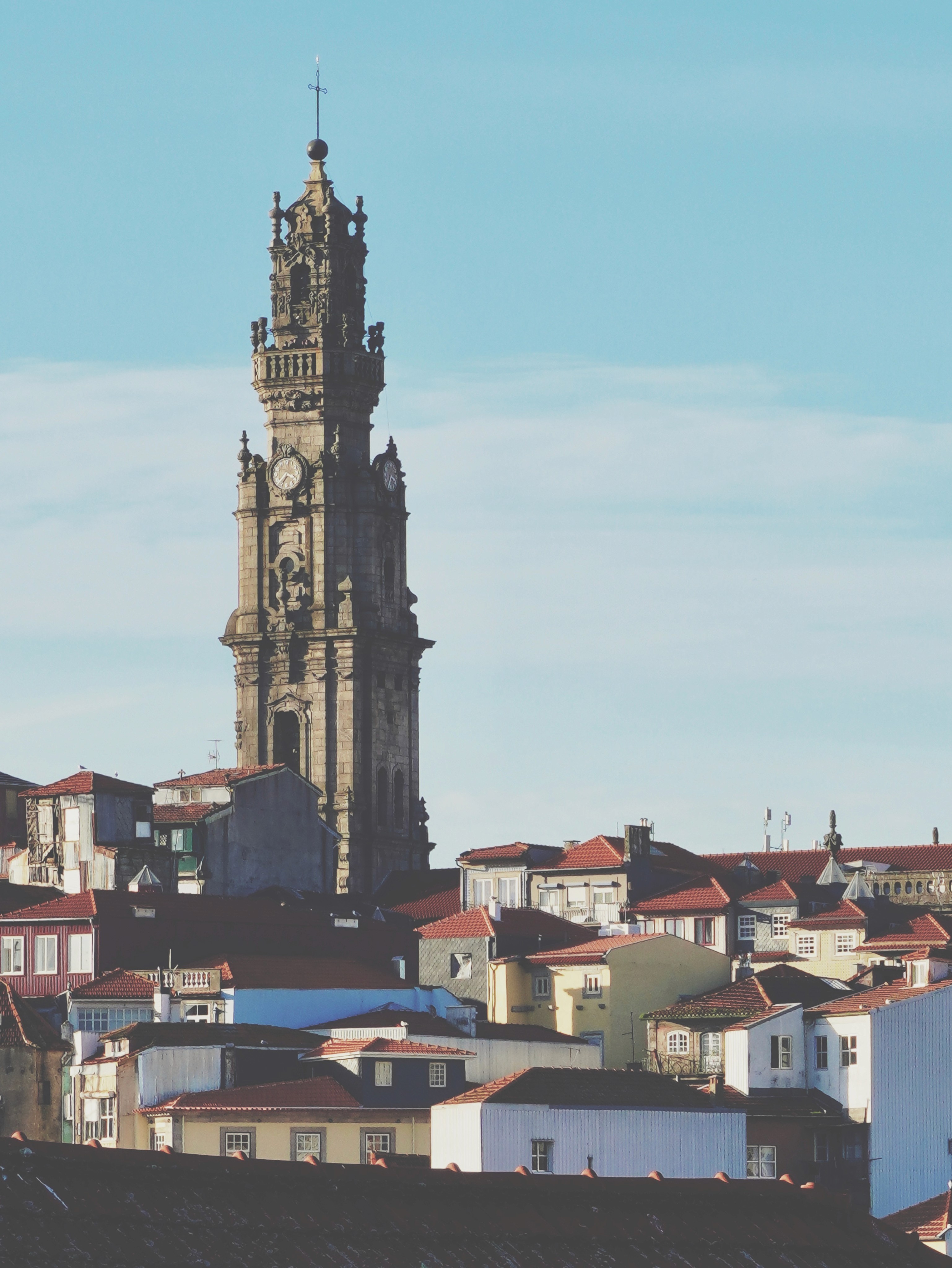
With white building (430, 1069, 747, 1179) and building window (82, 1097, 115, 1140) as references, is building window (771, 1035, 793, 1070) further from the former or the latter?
building window (82, 1097, 115, 1140)

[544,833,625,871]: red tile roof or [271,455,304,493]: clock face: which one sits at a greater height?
[271,455,304,493]: clock face

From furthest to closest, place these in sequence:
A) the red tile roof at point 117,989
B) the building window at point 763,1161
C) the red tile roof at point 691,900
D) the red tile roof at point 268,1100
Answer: the red tile roof at point 691,900, the red tile roof at point 117,989, the building window at point 763,1161, the red tile roof at point 268,1100

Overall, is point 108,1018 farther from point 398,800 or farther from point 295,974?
point 398,800

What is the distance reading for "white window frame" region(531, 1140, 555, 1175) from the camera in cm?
8812

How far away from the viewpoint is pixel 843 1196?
5866 cm

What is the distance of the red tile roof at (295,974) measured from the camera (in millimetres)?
108312

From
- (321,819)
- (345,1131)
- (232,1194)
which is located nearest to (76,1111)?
(345,1131)

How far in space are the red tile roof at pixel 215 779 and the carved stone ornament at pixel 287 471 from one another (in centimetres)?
2219

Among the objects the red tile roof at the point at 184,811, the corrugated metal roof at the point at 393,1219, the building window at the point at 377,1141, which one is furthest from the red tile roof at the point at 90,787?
the corrugated metal roof at the point at 393,1219

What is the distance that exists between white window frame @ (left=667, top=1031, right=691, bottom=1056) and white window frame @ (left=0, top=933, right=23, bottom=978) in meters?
21.1

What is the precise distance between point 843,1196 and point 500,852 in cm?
8138

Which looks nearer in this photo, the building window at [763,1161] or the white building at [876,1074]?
the building window at [763,1161]

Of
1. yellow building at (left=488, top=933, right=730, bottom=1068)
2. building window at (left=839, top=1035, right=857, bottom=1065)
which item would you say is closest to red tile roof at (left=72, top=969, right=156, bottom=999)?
yellow building at (left=488, top=933, right=730, bottom=1068)

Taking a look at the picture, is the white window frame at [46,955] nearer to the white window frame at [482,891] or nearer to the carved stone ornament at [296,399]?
the white window frame at [482,891]
